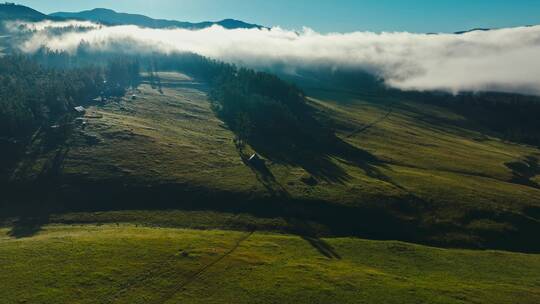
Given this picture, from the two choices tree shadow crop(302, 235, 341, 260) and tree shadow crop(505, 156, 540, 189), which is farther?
tree shadow crop(505, 156, 540, 189)

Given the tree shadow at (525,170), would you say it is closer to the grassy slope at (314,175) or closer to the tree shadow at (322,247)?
the grassy slope at (314,175)

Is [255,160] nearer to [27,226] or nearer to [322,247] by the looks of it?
[322,247]

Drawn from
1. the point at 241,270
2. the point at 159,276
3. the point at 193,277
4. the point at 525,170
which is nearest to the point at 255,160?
the point at 241,270

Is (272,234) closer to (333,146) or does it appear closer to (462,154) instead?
(333,146)

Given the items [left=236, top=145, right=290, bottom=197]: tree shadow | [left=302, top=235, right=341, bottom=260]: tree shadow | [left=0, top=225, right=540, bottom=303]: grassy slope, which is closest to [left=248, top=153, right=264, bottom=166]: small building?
[left=236, top=145, right=290, bottom=197]: tree shadow

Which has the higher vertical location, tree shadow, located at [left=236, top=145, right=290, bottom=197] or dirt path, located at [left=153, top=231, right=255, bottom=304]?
tree shadow, located at [left=236, top=145, right=290, bottom=197]

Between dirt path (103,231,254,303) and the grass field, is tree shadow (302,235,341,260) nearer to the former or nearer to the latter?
the grass field

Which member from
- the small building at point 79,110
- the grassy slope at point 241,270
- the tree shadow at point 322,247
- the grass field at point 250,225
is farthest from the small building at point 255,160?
the small building at point 79,110

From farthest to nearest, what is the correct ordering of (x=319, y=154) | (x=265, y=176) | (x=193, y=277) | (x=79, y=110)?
(x=79, y=110)
(x=319, y=154)
(x=265, y=176)
(x=193, y=277)

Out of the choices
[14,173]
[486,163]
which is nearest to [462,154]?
[486,163]
